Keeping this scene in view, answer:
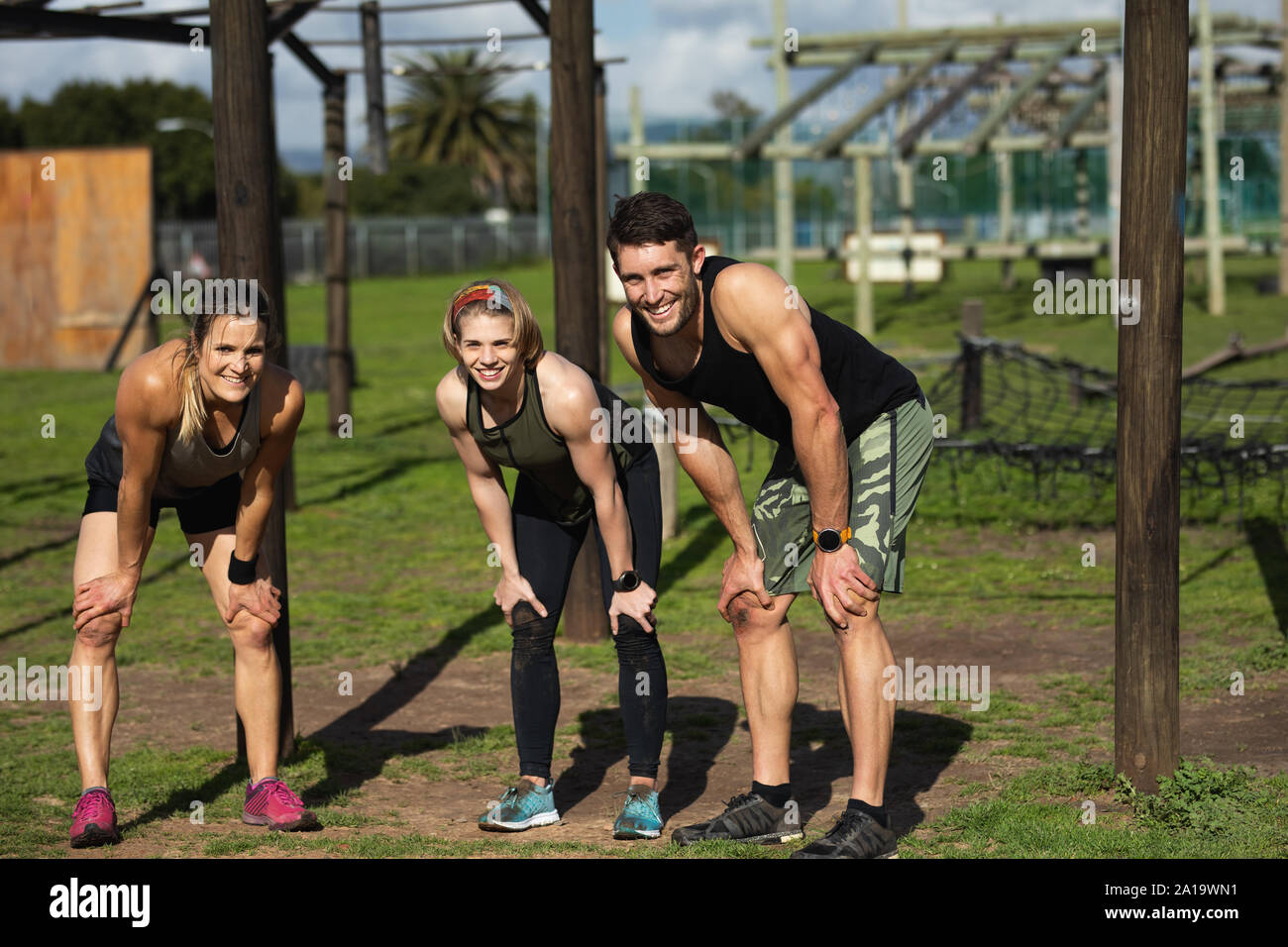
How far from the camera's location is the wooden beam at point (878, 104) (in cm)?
1750

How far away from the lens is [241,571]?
4707 millimetres

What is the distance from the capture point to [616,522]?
452cm

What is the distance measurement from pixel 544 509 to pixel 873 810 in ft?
4.65

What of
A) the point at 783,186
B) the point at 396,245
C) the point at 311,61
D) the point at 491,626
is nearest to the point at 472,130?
the point at 396,245

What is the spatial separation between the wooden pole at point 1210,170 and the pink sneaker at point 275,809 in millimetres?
18113

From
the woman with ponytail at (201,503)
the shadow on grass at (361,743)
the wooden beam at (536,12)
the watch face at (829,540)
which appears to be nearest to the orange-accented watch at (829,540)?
the watch face at (829,540)

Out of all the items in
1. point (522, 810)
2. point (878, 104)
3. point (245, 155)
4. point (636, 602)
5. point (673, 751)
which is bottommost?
point (673, 751)

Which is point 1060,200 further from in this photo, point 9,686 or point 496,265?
point 9,686

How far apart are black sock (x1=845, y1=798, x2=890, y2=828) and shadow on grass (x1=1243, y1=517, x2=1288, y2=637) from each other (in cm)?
334

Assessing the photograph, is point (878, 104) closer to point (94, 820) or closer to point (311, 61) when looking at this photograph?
point (311, 61)

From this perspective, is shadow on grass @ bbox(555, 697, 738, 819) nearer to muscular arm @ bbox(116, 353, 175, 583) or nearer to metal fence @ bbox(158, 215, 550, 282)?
muscular arm @ bbox(116, 353, 175, 583)

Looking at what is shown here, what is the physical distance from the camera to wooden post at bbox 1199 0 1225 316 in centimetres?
1998

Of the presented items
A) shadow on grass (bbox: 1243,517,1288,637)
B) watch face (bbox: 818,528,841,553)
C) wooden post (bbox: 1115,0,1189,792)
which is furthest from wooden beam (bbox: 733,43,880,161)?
watch face (bbox: 818,528,841,553)

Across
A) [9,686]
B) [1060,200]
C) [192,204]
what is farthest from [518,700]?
[192,204]
